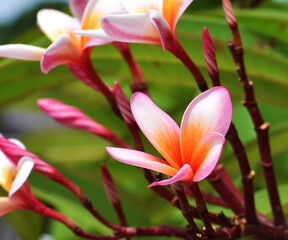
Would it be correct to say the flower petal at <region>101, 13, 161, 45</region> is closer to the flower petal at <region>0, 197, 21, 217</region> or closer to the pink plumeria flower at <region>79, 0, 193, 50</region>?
the pink plumeria flower at <region>79, 0, 193, 50</region>

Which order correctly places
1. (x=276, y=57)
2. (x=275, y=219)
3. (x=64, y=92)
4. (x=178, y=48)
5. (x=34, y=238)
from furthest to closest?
(x=64, y=92)
(x=34, y=238)
(x=276, y=57)
(x=275, y=219)
(x=178, y=48)

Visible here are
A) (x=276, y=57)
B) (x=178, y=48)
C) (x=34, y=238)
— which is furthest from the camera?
(x=34, y=238)

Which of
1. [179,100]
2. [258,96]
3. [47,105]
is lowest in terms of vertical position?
[179,100]

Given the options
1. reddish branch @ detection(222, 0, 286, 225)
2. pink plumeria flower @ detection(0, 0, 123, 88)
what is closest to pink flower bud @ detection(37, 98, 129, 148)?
pink plumeria flower @ detection(0, 0, 123, 88)


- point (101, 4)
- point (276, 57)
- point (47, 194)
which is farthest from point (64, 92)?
point (101, 4)

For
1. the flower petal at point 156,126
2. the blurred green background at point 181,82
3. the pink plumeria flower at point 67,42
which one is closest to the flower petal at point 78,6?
the pink plumeria flower at point 67,42

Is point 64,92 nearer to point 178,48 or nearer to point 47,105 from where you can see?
point 47,105
